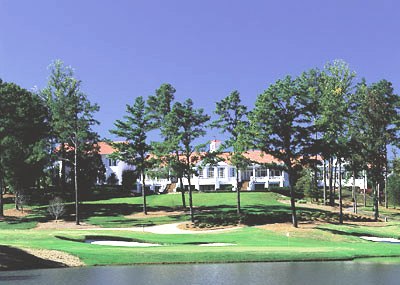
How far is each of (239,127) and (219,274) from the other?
3059 centimetres

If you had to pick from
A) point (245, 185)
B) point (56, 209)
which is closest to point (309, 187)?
point (245, 185)

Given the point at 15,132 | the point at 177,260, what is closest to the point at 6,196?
the point at 15,132

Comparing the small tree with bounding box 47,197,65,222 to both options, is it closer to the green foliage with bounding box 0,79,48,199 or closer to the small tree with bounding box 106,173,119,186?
the green foliage with bounding box 0,79,48,199

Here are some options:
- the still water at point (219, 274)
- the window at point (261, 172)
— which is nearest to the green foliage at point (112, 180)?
the window at point (261, 172)

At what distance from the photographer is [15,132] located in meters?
60.1

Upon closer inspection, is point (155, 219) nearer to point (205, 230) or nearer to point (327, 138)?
point (205, 230)

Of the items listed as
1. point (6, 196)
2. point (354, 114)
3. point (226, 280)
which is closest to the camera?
point (226, 280)

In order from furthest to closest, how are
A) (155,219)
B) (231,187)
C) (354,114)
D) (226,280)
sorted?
(231,187), (354,114), (155,219), (226,280)

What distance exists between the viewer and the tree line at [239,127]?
42594 mm

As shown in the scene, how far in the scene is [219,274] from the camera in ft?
65.9

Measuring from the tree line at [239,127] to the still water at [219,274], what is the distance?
2056cm

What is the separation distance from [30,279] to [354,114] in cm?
4741

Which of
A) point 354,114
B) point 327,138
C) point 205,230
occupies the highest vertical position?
point 354,114

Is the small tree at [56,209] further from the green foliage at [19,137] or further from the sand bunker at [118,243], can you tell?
the sand bunker at [118,243]
